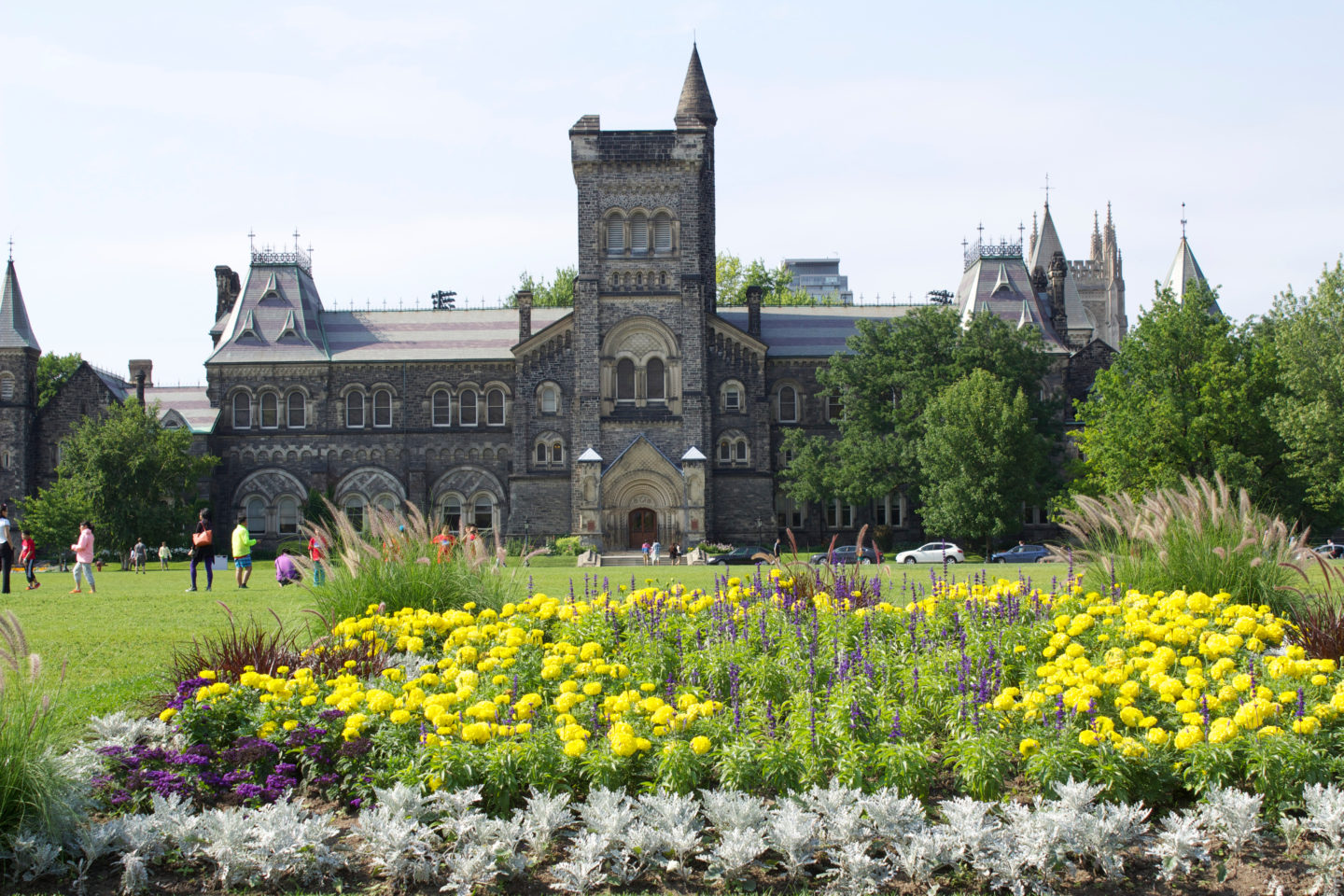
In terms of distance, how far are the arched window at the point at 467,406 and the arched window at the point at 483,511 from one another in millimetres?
4013

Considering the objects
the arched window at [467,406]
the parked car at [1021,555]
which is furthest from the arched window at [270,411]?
the parked car at [1021,555]

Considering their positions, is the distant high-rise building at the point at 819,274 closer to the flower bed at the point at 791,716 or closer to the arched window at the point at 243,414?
the arched window at the point at 243,414

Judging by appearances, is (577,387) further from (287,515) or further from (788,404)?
(287,515)

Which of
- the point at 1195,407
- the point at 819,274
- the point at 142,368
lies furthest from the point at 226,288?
the point at 819,274

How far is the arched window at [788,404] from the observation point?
56125mm

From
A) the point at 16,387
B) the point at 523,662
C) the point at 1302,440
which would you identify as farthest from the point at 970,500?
the point at 16,387

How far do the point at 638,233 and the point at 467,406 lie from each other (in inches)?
514

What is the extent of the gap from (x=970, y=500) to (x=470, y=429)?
25.0 m

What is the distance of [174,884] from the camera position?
24.2ft

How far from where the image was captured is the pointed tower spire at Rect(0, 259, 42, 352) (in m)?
57.7

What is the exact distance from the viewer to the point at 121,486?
163 feet

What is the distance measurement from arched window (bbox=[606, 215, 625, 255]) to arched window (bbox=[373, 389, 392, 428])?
47.2ft

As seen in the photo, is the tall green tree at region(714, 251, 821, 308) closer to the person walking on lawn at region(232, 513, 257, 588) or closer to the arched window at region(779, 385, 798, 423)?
the arched window at region(779, 385, 798, 423)

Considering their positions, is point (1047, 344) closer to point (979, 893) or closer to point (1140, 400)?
point (1140, 400)
